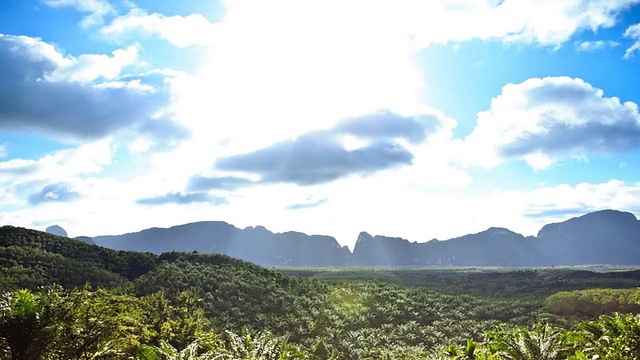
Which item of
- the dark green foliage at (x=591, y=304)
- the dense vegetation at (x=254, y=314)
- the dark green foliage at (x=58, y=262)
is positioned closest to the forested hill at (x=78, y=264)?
the dark green foliage at (x=58, y=262)

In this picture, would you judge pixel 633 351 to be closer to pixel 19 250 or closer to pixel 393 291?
pixel 393 291

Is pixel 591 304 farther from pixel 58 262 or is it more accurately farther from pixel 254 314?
pixel 58 262

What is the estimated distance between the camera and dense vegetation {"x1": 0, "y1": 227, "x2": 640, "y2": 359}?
8.93 metres

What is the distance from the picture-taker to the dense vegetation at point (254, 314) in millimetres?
8930

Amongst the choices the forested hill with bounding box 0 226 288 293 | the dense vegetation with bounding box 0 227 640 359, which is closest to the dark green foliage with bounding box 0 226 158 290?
the forested hill with bounding box 0 226 288 293

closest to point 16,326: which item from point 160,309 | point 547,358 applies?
point 160,309

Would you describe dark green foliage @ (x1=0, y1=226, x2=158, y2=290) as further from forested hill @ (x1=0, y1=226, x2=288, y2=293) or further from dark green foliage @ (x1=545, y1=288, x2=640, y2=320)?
dark green foliage @ (x1=545, y1=288, x2=640, y2=320)

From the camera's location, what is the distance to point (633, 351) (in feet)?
37.1

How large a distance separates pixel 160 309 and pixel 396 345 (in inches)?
886

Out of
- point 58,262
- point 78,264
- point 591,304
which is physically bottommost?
point 591,304

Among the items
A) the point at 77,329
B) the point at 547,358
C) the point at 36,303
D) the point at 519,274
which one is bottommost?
the point at 519,274

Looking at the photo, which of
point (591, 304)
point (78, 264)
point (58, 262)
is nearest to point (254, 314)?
point (78, 264)

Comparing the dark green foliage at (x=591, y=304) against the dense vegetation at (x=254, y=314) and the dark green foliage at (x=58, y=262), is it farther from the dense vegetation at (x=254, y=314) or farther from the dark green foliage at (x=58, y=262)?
the dark green foliage at (x=58, y=262)

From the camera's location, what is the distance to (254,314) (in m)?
38.9
